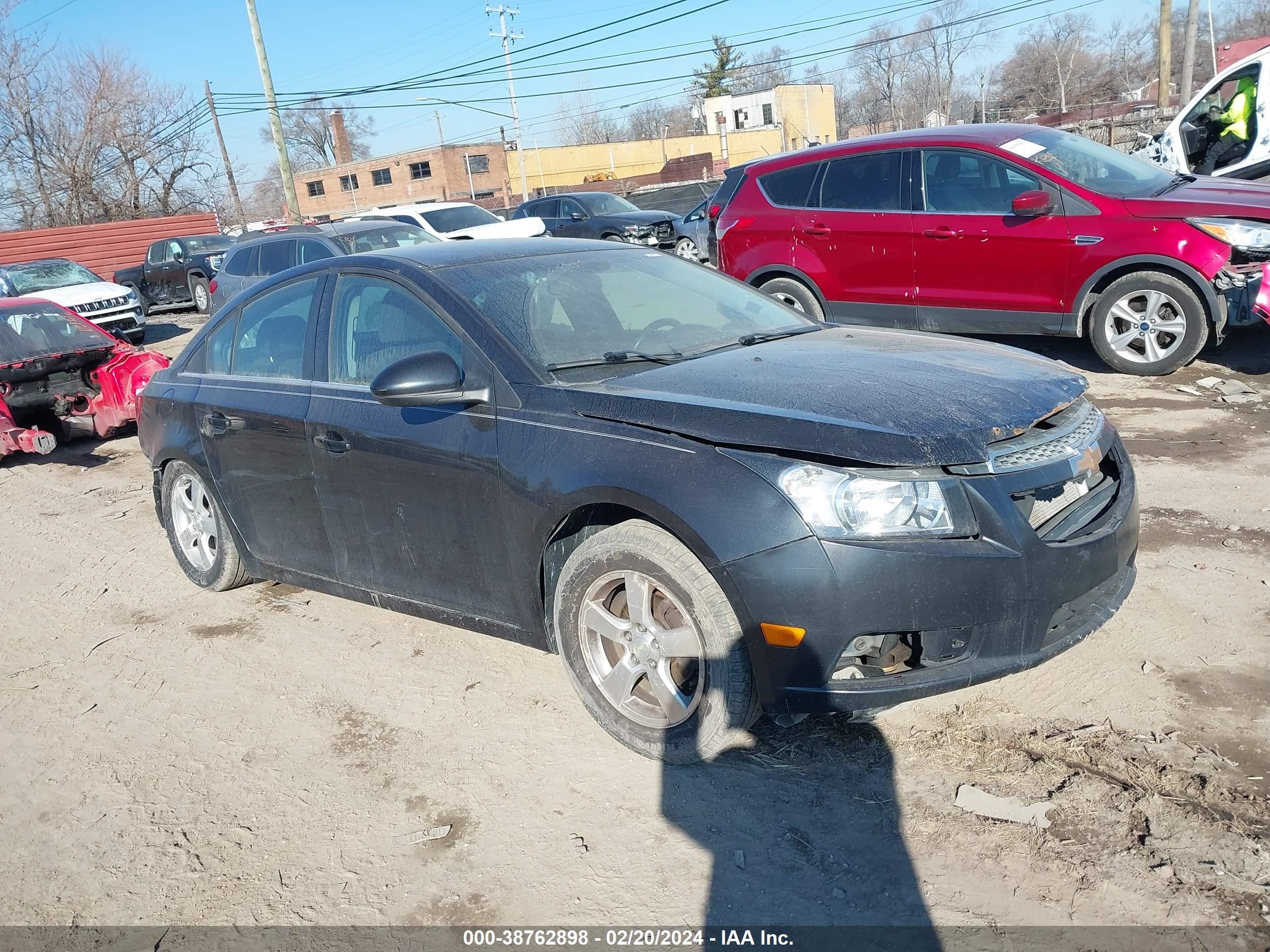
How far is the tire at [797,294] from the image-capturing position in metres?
8.79

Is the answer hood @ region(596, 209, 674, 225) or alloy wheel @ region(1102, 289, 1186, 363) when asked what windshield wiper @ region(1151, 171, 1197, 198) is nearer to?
alloy wheel @ region(1102, 289, 1186, 363)

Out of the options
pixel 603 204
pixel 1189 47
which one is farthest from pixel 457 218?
pixel 1189 47

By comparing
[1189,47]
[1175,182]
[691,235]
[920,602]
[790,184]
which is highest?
[1189,47]

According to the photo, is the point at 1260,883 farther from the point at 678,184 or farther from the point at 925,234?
the point at 678,184

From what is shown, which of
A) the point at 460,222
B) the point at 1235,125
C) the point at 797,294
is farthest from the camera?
the point at 460,222

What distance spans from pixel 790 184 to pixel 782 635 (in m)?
6.81

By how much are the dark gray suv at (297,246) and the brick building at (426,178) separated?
164ft

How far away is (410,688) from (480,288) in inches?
64.4

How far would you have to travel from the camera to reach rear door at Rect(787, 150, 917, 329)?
8195 mm

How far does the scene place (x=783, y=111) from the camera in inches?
2756

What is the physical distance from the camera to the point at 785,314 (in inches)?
177

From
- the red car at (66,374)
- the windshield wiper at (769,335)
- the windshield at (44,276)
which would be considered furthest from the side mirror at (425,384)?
the windshield at (44,276)

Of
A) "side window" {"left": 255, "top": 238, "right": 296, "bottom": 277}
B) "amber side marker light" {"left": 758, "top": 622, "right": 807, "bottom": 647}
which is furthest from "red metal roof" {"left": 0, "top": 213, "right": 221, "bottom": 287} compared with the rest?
"amber side marker light" {"left": 758, "top": 622, "right": 807, "bottom": 647}

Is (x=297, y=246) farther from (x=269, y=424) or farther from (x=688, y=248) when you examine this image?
(x=269, y=424)
